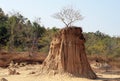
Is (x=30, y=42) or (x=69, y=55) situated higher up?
(x=30, y=42)

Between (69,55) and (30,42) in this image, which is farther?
(30,42)

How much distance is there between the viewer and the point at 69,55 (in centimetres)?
1802

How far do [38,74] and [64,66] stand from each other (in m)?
1.68

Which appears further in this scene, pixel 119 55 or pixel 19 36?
pixel 19 36

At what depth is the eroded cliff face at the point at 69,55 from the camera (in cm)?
1758

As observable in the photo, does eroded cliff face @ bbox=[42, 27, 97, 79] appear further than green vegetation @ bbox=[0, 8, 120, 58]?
No

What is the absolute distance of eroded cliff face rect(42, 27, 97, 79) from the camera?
692 inches

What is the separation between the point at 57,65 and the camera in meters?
17.8

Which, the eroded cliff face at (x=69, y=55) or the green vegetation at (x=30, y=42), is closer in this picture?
the eroded cliff face at (x=69, y=55)

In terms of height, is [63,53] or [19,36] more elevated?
[19,36]

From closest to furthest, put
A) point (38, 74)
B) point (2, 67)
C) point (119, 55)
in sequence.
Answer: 1. point (38, 74)
2. point (2, 67)
3. point (119, 55)

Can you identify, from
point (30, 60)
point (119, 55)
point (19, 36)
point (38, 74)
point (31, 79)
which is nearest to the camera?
point (31, 79)

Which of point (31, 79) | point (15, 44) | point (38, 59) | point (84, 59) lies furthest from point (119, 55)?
point (31, 79)

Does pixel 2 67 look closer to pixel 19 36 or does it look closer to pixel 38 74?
pixel 38 74
